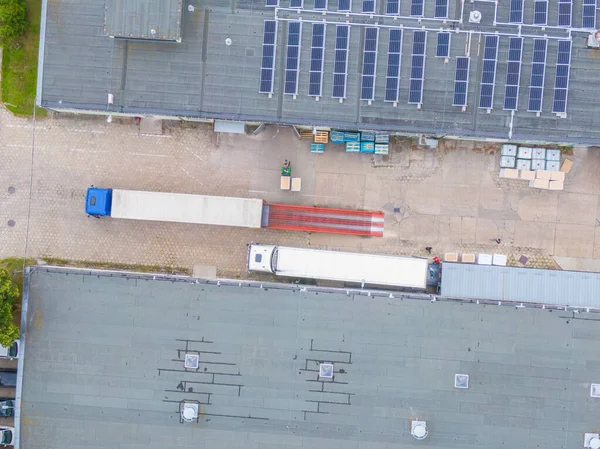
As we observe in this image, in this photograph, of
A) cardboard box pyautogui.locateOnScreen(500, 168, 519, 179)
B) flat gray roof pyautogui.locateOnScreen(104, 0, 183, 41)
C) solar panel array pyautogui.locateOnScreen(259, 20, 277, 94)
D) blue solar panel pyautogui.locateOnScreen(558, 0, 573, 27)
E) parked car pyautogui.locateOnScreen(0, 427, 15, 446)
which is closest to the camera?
flat gray roof pyautogui.locateOnScreen(104, 0, 183, 41)

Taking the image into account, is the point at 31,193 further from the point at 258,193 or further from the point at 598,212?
the point at 598,212

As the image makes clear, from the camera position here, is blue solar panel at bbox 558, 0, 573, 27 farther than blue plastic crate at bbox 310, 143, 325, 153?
No

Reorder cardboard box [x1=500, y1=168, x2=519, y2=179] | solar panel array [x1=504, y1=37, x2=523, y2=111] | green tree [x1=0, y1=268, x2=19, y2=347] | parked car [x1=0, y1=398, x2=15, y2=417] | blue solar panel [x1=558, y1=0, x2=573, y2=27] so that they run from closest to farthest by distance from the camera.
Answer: green tree [x1=0, y1=268, x2=19, y2=347] < blue solar panel [x1=558, y1=0, x2=573, y2=27] < solar panel array [x1=504, y1=37, x2=523, y2=111] < parked car [x1=0, y1=398, x2=15, y2=417] < cardboard box [x1=500, y1=168, x2=519, y2=179]

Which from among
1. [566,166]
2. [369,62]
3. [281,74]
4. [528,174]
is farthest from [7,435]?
[566,166]

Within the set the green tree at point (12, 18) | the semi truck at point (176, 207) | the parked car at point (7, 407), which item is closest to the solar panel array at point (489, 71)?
the semi truck at point (176, 207)

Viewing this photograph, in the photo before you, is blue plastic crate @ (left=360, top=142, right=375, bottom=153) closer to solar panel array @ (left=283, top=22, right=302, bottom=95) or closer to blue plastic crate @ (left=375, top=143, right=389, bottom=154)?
blue plastic crate @ (left=375, top=143, right=389, bottom=154)

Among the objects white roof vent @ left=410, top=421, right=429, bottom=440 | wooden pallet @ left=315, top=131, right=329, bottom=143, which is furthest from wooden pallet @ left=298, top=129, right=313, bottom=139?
white roof vent @ left=410, top=421, right=429, bottom=440

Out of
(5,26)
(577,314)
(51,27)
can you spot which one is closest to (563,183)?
(577,314)
